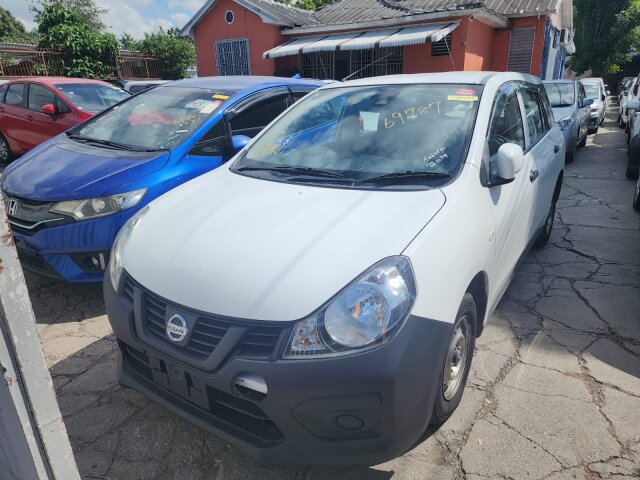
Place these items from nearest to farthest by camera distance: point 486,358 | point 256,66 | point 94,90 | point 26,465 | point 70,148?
1. point 26,465
2. point 486,358
3. point 70,148
4. point 94,90
5. point 256,66

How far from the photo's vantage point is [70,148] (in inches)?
153

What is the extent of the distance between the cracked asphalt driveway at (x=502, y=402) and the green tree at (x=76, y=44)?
1770 cm

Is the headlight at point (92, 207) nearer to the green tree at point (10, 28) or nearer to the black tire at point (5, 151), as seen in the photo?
the black tire at point (5, 151)

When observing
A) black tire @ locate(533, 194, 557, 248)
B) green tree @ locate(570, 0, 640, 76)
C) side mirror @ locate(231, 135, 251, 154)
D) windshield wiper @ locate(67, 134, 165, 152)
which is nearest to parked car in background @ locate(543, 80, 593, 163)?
black tire @ locate(533, 194, 557, 248)

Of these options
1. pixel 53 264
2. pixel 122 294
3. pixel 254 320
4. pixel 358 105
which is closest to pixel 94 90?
pixel 53 264

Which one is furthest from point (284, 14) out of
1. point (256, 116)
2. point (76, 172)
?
point (76, 172)

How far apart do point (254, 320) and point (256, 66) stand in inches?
637

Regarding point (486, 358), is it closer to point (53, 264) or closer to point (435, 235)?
point (435, 235)

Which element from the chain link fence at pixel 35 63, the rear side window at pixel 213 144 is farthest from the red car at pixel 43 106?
the chain link fence at pixel 35 63

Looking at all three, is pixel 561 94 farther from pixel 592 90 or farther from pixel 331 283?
pixel 331 283

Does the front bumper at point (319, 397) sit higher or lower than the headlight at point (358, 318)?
lower

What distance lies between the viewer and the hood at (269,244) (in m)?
1.69

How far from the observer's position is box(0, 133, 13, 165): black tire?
8.05 meters

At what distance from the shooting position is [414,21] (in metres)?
12.9
